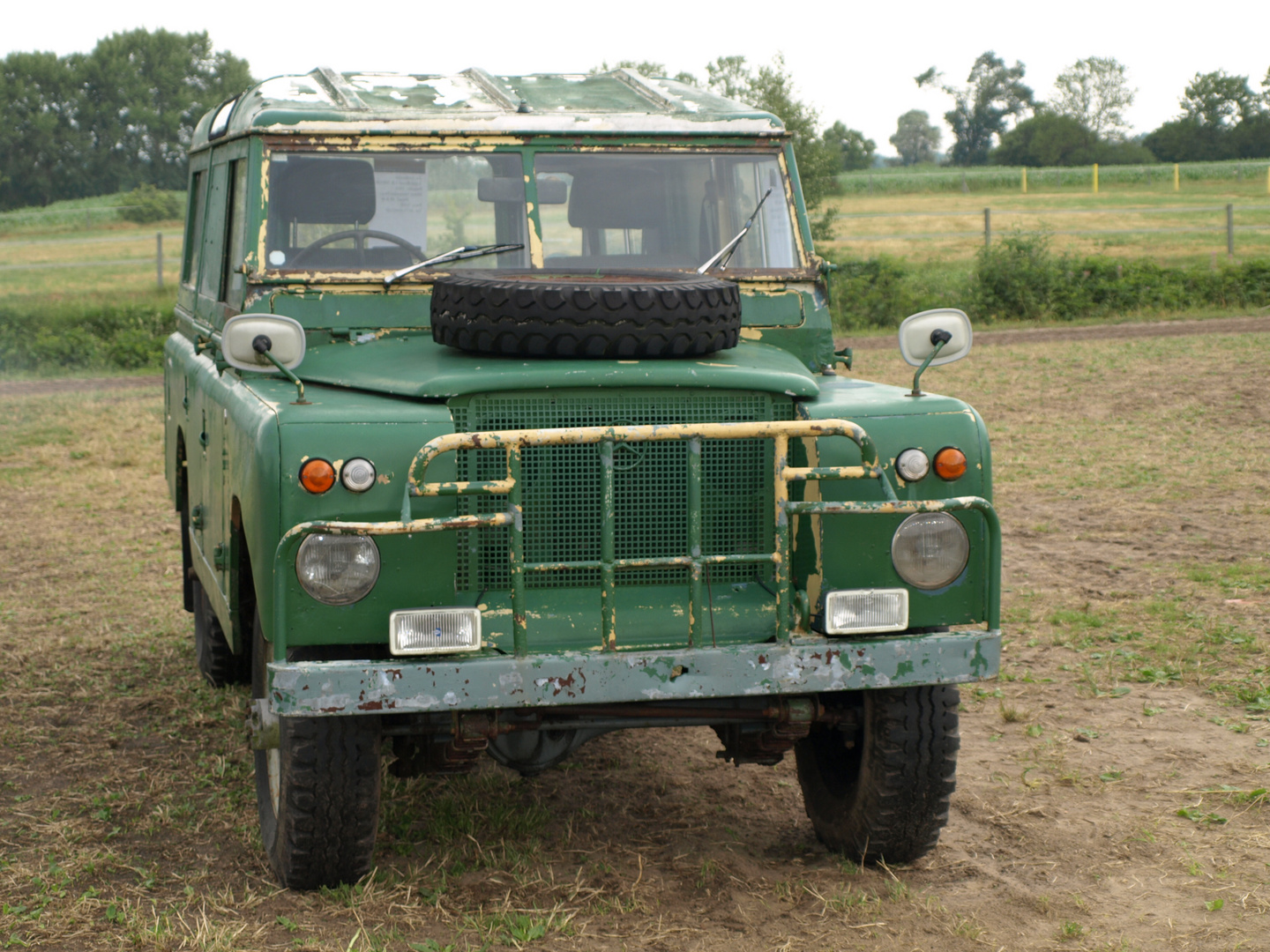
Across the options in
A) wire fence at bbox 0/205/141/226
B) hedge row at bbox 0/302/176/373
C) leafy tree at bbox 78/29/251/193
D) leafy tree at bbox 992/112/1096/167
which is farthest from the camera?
leafy tree at bbox 992/112/1096/167

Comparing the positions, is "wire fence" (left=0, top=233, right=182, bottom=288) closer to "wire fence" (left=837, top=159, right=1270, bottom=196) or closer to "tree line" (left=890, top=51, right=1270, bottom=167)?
"wire fence" (left=837, top=159, right=1270, bottom=196)

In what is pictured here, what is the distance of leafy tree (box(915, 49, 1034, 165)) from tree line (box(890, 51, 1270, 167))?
60mm

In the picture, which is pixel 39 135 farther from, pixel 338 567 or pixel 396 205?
pixel 338 567

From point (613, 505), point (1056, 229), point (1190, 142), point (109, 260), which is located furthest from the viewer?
point (1190, 142)

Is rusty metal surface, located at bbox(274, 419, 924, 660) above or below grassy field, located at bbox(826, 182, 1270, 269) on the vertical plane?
below

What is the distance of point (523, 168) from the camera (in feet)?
16.3

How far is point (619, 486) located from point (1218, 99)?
76223 millimetres

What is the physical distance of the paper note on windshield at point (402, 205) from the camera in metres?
4.93

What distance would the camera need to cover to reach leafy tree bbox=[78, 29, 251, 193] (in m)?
68.5

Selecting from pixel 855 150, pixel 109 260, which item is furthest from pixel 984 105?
pixel 109 260

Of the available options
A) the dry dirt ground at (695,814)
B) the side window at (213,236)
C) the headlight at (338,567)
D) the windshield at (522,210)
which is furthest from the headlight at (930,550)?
the side window at (213,236)

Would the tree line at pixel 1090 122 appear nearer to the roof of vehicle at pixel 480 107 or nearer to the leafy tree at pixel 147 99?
the leafy tree at pixel 147 99

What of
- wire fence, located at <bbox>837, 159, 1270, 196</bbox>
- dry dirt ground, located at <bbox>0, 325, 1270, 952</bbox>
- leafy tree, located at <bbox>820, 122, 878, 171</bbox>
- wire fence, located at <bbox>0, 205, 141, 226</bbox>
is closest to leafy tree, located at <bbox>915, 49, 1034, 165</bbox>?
leafy tree, located at <bbox>820, 122, 878, 171</bbox>

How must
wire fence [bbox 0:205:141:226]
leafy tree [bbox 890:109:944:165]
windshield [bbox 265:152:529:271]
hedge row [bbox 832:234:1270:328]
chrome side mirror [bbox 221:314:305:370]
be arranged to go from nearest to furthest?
chrome side mirror [bbox 221:314:305:370] < windshield [bbox 265:152:529:271] < hedge row [bbox 832:234:1270:328] < wire fence [bbox 0:205:141:226] < leafy tree [bbox 890:109:944:165]
